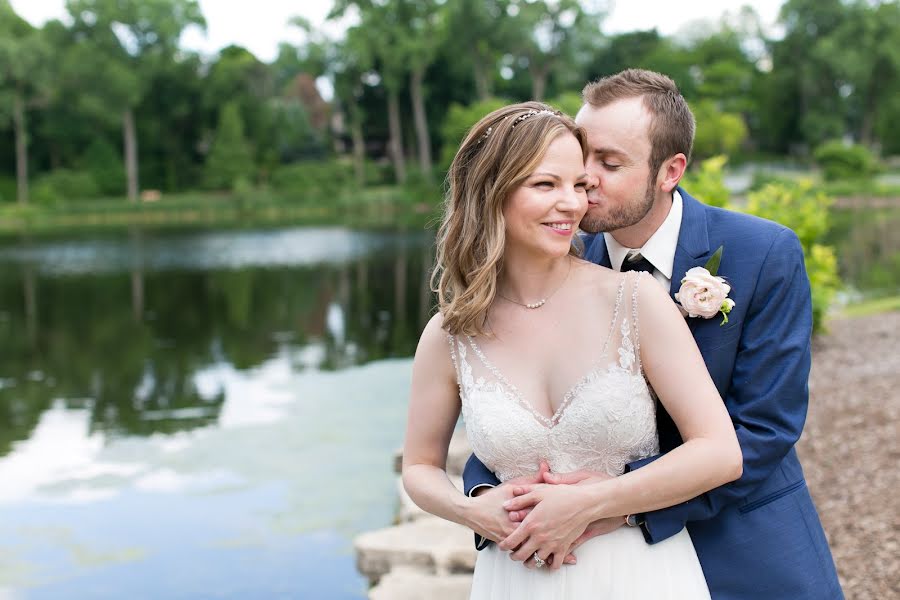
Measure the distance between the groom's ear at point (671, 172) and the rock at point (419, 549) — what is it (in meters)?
2.98

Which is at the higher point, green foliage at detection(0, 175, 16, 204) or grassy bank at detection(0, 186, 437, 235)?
green foliage at detection(0, 175, 16, 204)

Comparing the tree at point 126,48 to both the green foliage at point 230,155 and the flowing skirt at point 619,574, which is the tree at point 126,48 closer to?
the green foliage at point 230,155

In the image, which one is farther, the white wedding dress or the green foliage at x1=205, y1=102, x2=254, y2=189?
the green foliage at x1=205, y1=102, x2=254, y2=189

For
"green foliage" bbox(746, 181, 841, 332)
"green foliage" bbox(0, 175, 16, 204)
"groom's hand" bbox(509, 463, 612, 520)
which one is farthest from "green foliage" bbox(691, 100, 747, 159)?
"groom's hand" bbox(509, 463, 612, 520)

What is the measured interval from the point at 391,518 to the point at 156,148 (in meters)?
56.9

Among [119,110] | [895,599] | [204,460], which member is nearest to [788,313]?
[895,599]

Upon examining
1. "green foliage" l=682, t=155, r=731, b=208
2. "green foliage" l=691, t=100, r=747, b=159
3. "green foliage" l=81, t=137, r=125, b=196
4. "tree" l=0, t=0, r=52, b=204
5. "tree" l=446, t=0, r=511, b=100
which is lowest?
"green foliage" l=682, t=155, r=731, b=208

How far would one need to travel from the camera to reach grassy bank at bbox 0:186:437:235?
47938mm

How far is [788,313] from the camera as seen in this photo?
2.24 m

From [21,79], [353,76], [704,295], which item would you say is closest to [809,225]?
[704,295]

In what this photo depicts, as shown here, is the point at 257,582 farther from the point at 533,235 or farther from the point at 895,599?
the point at 533,235

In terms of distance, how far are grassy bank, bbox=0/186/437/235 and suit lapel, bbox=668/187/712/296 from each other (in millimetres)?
43790

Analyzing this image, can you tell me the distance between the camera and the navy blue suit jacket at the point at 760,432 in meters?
2.18

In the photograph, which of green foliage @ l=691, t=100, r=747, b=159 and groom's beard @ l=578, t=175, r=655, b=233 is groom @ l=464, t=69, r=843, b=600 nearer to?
groom's beard @ l=578, t=175, r=655, b=233
